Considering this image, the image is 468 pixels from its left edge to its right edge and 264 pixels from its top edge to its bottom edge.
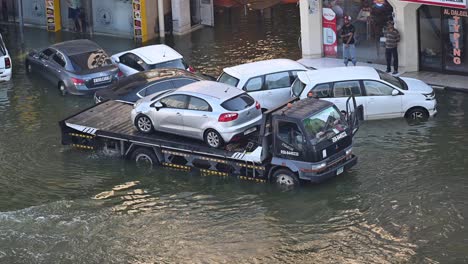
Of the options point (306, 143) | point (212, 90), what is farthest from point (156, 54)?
point (306, 143)

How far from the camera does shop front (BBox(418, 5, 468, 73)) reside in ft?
91.2

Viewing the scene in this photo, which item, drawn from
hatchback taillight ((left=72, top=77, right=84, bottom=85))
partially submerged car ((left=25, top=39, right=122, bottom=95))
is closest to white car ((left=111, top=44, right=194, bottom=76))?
partially submerged car ((left=25, top=39, right=122, bottom=95))

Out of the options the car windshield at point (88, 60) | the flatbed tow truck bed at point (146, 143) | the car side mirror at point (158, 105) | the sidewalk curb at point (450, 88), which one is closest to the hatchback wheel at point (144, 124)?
the flatbed tow truck bed at point (146, 143)

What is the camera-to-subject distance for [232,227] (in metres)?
18.8

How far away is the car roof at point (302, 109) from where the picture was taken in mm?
20172

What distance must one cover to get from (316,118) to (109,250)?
5549mm

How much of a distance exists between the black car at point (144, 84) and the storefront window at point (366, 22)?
6164 millimetres

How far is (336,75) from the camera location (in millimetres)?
24531

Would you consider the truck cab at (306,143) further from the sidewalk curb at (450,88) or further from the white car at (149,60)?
the white car at (149,60)

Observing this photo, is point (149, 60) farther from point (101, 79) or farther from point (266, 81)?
point (266, 81)

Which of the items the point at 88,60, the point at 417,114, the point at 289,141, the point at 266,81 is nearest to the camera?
the point at 289,141

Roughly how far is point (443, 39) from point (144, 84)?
9.45 m

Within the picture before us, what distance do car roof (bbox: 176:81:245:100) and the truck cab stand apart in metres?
1.81

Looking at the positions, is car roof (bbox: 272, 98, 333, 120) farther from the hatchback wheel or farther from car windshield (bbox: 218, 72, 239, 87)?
car windshield (bbox: 218, 72, 239, 87)
